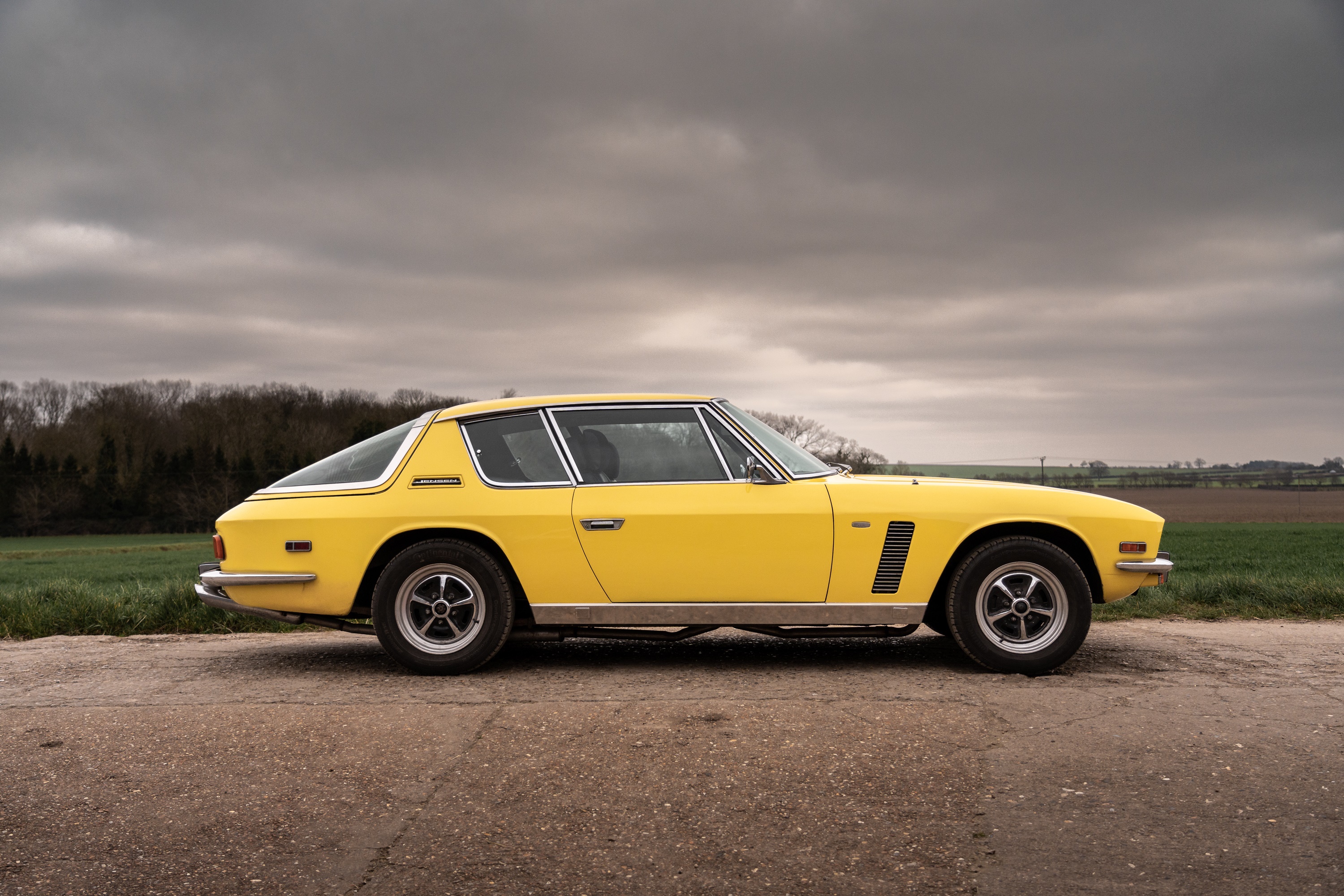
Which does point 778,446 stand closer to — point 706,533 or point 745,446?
point 745,446

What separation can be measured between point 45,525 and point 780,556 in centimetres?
7694

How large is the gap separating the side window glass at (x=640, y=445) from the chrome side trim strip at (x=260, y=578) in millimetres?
1674

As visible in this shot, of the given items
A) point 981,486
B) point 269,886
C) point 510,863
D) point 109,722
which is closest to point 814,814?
point 510,863

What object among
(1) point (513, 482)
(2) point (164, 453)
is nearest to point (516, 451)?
(1) point (513, 482)

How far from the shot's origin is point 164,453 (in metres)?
69.5

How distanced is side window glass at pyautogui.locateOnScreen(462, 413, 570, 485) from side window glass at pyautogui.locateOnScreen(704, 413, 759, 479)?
0.89 meters

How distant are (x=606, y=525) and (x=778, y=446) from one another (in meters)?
1.14

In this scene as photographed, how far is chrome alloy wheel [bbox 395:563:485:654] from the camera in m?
5.48

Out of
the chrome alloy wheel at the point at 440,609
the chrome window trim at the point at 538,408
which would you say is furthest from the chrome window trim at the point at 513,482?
the chrome alloy wheel at the point at 440,609

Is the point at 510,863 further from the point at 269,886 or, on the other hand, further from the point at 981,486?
the point at 981,486

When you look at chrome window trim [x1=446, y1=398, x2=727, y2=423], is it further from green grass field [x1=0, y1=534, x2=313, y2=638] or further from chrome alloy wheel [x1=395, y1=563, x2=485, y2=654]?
green grass field [x1=0, y1=534, x2=313, y2=638]

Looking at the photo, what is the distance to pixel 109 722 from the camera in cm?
460

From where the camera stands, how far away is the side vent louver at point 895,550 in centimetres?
539

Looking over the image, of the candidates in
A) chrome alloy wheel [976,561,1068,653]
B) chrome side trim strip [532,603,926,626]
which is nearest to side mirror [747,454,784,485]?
chrome side trim strip [532,603,926,626]
